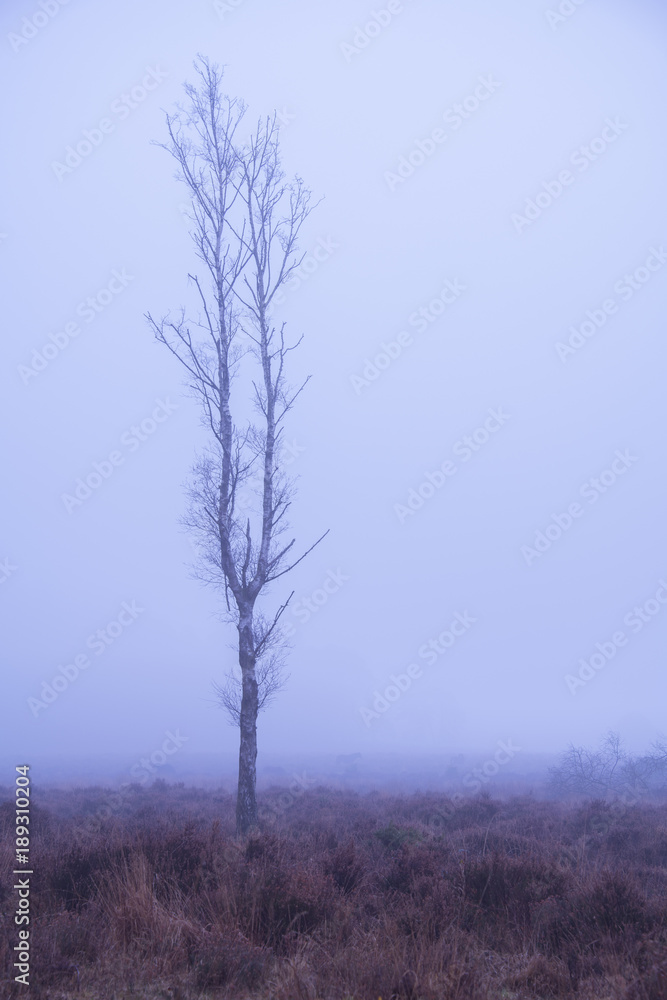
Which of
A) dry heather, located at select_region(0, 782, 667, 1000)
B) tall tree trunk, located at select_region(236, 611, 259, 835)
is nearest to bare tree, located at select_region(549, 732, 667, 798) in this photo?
tall tree trunk, located at select_region(236, 611, 259, 835)

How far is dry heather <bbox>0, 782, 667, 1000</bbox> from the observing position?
4395mm

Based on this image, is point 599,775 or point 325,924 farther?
point 599,775

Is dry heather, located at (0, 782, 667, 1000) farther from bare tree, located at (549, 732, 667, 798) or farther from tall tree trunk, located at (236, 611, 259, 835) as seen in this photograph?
bare tree, located at (549, 732, 667, 798)

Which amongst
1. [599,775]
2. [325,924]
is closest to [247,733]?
[325,924]

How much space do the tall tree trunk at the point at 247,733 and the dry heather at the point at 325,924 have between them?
132 inches

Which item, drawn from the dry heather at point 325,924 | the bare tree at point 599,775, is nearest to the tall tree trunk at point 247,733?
the dry heather at point 325,924

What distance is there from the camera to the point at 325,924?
17.6 feet

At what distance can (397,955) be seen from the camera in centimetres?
456

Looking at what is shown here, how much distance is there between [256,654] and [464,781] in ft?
91.8

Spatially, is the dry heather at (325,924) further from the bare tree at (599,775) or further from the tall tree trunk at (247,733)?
the bare tree at (599,775)

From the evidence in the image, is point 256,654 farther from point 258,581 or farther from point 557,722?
point 557,722

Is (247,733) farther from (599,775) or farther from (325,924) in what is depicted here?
(599,775)

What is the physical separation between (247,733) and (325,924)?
638cm

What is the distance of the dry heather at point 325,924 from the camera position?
14.4ft
